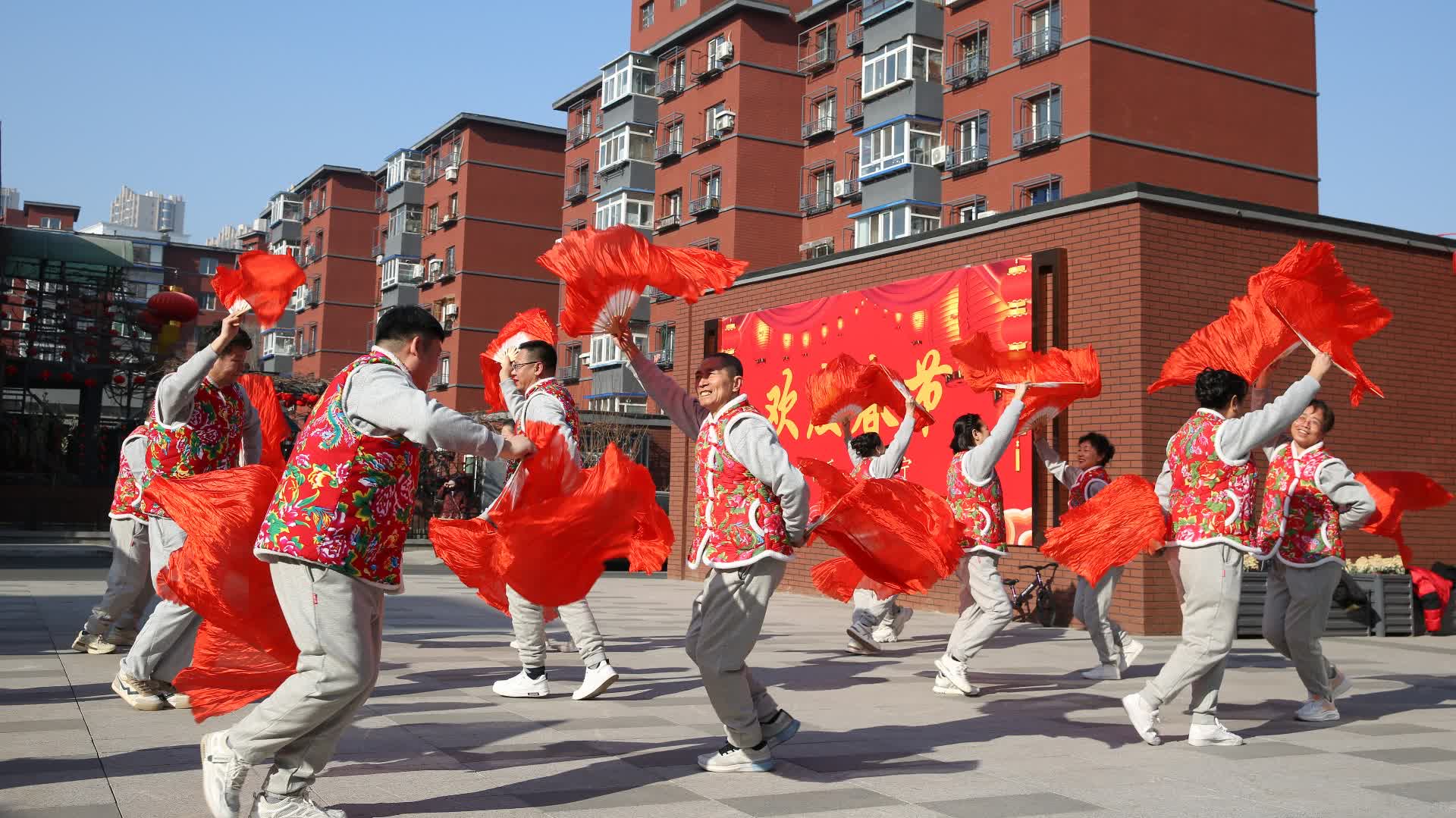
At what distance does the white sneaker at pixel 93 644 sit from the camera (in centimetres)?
830

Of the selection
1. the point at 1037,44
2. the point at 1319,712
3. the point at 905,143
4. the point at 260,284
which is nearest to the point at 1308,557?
the point at 1319,712

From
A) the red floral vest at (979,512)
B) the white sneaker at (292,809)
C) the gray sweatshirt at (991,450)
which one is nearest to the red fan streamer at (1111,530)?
the gray sweatshirt at (991,450)

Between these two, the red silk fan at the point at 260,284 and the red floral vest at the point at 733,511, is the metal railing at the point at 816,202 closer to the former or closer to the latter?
the red silk fan at the point at 260,284

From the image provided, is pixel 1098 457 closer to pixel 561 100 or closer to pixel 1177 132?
pixel 1177 132

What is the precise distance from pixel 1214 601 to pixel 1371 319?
1.82 m

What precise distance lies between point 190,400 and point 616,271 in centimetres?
239

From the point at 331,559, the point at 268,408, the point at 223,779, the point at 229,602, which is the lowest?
the point at 223,779

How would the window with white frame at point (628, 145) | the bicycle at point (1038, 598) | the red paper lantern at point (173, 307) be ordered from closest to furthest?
the bicycle at point (1038, 598)
the red paper lantern at point (173, 307)
the window with white frame at point (628, 145)

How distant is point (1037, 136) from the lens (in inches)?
1252

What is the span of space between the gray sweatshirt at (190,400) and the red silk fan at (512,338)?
145cm

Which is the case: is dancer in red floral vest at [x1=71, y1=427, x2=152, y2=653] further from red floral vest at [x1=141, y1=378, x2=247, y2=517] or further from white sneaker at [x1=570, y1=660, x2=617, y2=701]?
white sneaker at [x1=570, y1=660, x2=617, y2=701]

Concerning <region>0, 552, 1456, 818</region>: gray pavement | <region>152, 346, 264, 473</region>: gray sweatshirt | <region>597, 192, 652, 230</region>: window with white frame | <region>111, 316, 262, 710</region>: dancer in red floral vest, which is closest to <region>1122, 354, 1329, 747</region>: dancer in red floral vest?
<region>0, 552, 1456, 818</region>: gray pavement

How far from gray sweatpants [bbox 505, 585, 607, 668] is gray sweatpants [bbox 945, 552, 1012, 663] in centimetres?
227

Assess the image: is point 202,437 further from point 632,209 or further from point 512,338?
point 632,209
